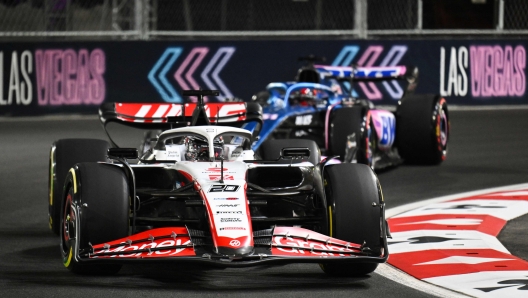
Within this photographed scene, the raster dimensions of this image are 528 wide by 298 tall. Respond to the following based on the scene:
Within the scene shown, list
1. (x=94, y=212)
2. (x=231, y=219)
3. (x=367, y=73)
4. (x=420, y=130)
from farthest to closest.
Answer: (x=367, y=73), (x=420, y=130), (x=94, y=212), (x=231, y=219)

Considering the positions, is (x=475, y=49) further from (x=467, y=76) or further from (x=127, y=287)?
(x=127, y=287)

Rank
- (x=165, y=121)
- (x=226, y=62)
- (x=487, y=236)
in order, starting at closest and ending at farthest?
(x=487, y=236) < (x=165, y=121) < (x=226, y=62)

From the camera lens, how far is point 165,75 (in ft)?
64.3

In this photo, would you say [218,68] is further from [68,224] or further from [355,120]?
[68,224]

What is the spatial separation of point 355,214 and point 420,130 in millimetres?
6696

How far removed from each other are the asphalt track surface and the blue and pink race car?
0.34 meters

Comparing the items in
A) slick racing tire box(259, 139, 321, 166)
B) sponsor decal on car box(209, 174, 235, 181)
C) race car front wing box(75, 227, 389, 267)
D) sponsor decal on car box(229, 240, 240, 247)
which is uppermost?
sponsor decal on car box(209, 174, 235, 181)

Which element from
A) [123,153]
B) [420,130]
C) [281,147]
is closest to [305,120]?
[420,130]

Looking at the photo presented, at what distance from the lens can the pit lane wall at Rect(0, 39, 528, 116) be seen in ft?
61.9

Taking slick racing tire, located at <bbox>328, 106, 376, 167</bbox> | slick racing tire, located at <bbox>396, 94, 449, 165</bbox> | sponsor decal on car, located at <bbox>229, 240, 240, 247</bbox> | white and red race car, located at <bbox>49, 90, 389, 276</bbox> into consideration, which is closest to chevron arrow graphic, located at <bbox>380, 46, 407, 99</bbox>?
slick racing tire, located at <bbox>396, 94, 449, 165</bbox>

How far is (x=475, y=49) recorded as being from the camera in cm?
2025

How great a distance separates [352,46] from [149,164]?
12822 millimetres

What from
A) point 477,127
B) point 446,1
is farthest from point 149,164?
point 446,1

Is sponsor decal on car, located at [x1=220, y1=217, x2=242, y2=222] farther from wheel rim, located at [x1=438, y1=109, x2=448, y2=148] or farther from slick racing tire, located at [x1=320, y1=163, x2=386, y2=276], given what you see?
wheel rim, located at [x1=438, y1=109, x2=448, y2=148]
